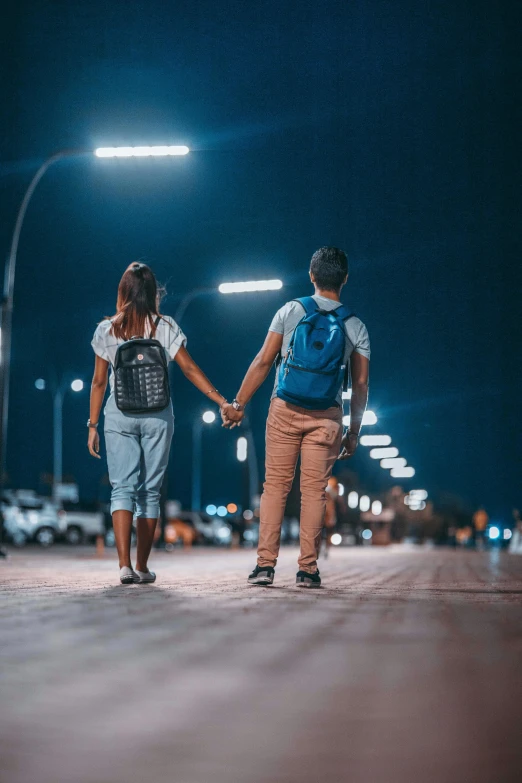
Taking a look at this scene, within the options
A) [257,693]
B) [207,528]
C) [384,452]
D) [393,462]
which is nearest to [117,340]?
[257,693]

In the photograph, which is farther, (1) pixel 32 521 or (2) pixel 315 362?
(1) pixel 32 521

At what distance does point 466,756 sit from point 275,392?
215 inches

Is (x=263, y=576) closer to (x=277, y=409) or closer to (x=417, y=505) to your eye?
(x=277, y=409)

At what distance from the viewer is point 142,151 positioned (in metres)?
16.5

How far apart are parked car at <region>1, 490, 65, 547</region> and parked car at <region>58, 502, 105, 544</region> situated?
159 cm

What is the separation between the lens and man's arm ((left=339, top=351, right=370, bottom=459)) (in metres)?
8.20

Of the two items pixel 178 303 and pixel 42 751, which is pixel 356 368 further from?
pixel 178 303

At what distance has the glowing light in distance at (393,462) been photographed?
87544 mm

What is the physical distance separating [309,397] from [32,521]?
1353 inches

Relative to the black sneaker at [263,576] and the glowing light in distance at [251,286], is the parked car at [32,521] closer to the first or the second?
the glowing light in distance at [251,286]

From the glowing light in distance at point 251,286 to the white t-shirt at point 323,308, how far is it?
1509 centimetres

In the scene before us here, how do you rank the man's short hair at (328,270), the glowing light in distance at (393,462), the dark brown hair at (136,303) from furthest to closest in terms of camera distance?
the glowing light in distance at (393,462) < the man's short hair at (328,270) < the dark brown hair at (136,303)

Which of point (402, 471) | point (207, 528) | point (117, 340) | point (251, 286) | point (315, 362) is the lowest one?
point (207, 528)

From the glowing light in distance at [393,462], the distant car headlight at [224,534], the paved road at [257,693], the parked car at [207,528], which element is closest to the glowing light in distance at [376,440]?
the distant car headlight at [224,534]
